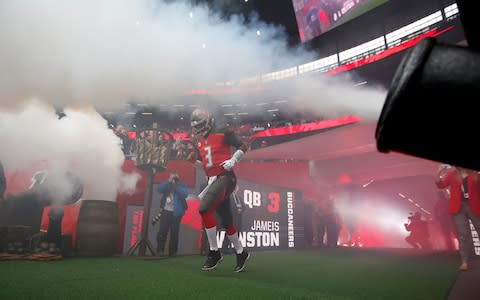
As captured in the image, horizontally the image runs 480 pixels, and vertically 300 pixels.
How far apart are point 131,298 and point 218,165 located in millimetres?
1993

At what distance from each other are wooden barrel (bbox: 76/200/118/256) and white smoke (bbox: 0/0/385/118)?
6.26ft

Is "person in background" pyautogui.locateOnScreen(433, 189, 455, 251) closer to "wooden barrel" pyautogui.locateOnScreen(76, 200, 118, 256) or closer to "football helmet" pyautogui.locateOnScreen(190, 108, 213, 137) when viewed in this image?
"football helmet" pyautogui.locateOnScreen(190, 108, 213, 137)

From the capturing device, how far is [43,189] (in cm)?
468

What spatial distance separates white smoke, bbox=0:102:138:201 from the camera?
4.77 m

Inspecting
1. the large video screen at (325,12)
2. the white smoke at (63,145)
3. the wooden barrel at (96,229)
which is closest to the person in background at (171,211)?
the wooden barrel at (96,229)

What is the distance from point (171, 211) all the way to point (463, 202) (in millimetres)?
4890

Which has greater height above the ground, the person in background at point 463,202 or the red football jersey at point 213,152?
the red football jersey at point 213,152

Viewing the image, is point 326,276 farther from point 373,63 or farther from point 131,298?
point 373,63

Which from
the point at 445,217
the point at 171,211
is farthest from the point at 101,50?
the point at 445,217

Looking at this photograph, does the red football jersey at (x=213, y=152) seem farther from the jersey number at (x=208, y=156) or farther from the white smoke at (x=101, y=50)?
the white smoke at (x=101, y=50)

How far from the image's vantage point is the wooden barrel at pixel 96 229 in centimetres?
480

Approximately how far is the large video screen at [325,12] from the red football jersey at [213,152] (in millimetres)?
14478

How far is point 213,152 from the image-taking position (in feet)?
12.1

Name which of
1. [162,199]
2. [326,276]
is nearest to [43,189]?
[162,199]
